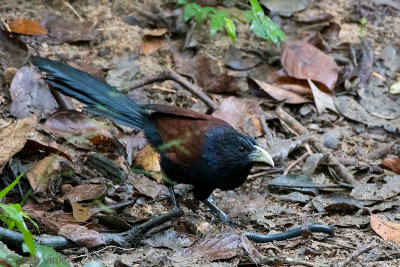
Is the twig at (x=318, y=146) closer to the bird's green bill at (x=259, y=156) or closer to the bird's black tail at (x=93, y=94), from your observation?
the bird's green bill at (x=259, y=156)

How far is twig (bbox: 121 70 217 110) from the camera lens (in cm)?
471

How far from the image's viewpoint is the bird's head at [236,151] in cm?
369

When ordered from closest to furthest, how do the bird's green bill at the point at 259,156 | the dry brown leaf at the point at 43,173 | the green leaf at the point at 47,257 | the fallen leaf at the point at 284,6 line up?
the green leaf at the point at 47,257, the dry brown leaf at the point at 43,173, the bird's green bill at the point at 259,156, the fallen leaf at the point at 284,6

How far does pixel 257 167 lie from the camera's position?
175 inches

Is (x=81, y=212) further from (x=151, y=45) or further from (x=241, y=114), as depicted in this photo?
(x=151, y=45)

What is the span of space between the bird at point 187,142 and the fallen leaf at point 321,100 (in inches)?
57.5

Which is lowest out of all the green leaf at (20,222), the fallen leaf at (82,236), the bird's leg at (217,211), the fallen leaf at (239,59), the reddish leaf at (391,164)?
the bird's leg at (217,211)

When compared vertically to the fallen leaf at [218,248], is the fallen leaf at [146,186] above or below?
below

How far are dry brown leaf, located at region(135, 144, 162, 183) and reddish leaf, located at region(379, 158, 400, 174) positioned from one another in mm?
1631

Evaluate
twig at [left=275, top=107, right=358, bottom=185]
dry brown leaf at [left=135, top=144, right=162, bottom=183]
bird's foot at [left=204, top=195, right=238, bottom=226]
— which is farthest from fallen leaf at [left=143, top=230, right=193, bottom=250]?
twig at [left=275, top=107, right=358, bottom=185]

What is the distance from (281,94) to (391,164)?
4.03ft

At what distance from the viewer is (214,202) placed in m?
4.09

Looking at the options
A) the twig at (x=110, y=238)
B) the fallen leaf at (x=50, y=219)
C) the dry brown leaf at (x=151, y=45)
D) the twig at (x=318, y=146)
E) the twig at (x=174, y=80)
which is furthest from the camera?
the dry brown leaf at (x=151, y=45)

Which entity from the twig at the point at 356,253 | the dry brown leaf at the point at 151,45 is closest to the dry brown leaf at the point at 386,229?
the twig at the point at 356,253
